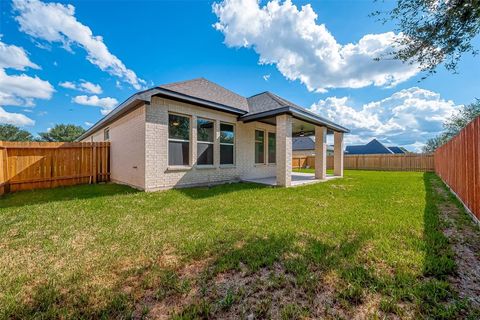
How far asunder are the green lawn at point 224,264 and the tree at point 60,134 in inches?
1981

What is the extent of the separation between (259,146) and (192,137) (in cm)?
440

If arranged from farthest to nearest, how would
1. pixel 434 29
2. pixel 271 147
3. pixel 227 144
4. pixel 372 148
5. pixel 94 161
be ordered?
1. pixel 372 148
2. pixel 271 147
3. pixel 94 161
4. pixel 227 144
5. pixel 434 29

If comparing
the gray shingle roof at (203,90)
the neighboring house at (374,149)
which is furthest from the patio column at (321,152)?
the neighboring house at (374,149)

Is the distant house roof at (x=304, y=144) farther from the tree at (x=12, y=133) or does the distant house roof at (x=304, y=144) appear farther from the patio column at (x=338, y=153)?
the tree at (x=12, y=133)

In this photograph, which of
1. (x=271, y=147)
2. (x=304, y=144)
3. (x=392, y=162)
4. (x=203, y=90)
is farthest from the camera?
(x=304, y=144)

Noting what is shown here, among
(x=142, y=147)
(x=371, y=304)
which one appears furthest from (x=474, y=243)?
(x=142, y=147)

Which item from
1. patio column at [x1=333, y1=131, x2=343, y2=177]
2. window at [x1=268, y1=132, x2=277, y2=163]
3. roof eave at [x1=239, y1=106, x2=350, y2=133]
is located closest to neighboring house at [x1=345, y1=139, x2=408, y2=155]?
patio column at [x1=333, y1=131, x2=343, y2=177]

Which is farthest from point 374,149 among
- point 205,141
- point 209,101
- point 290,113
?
point 209,101

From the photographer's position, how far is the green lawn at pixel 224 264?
5.67ft

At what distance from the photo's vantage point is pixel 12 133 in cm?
4334

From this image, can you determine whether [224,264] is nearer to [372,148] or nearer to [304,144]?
[304,144]

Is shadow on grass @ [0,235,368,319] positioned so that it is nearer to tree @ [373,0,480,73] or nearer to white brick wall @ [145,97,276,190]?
white brick wall @ [145,97,276,190]

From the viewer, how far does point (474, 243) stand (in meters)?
2.99

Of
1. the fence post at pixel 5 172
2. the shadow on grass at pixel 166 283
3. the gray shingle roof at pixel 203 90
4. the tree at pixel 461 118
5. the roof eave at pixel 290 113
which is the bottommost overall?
the shadow on grass at pixel 166 283
